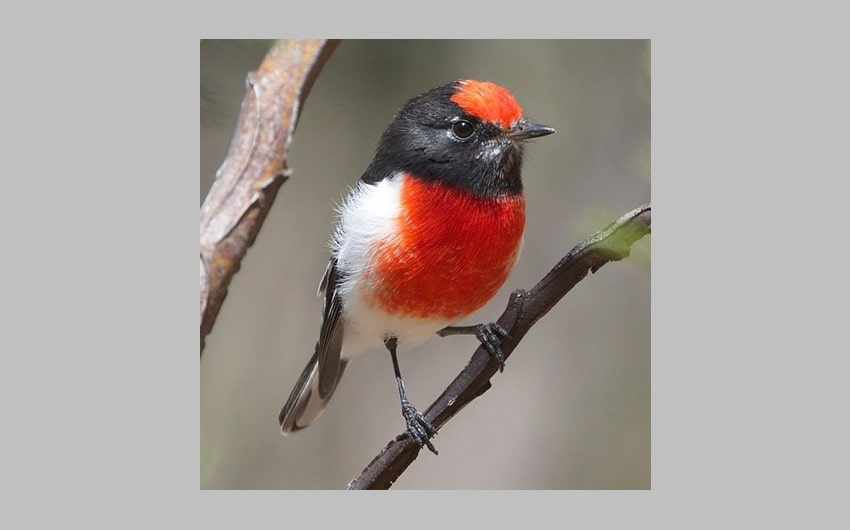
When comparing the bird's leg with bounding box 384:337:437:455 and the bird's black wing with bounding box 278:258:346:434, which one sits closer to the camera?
the bird's leg with bounding box 384:337:437:455

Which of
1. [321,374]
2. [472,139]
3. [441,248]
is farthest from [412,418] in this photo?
[472,139]

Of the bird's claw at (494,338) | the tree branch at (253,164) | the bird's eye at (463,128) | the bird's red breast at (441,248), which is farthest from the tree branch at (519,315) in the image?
the tree branch at (253,164)

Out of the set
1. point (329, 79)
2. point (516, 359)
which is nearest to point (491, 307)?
point (516, 359)

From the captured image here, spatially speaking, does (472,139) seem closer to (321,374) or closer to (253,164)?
(253,164)

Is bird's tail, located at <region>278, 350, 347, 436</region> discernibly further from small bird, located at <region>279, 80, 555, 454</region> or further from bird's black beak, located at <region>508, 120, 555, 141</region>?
bird's black beak, located at <region>508, 120, 555, 141</region>

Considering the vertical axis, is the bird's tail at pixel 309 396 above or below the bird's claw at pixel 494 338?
below

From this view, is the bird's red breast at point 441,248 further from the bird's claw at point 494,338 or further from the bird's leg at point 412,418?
the bird's leg at point 412,418

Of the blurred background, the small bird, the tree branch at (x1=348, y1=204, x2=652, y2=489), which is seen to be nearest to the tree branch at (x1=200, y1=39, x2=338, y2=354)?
the blurred background
